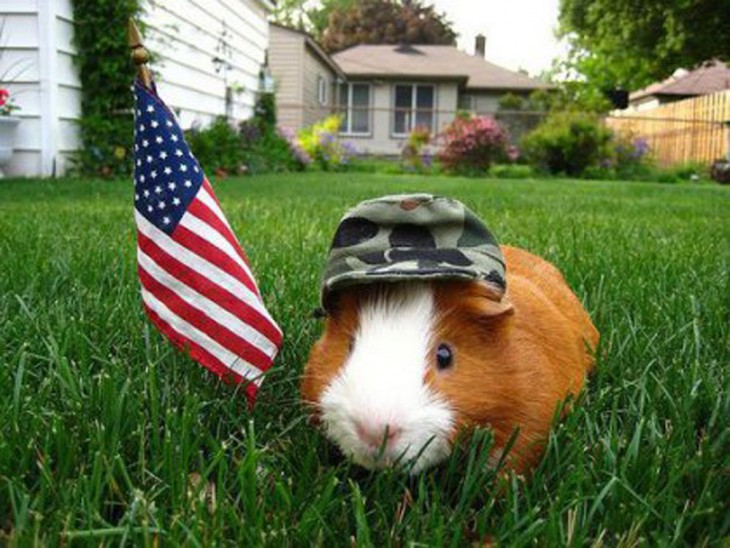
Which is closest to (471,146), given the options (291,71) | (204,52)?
(204,52)

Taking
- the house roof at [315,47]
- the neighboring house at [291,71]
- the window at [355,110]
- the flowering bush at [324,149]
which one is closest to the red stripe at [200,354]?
the flowering bush at [324,149]

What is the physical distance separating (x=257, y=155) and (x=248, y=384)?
14338 mm

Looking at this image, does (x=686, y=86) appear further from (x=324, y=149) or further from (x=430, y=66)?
(x=324, y=149)

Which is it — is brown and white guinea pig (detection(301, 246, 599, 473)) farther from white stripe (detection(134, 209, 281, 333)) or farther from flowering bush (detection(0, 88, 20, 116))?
flowering bush (detection(0, 88, 20, 116))

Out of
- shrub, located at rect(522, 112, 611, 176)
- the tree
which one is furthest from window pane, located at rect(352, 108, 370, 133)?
the tree

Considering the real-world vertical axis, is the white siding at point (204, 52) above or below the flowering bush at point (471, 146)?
above

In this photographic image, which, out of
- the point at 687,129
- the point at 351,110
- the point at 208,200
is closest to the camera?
the point at 208,200

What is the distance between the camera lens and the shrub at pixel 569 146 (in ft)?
67.9

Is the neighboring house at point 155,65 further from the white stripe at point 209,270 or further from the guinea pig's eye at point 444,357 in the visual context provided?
the guinea pig's eye at point 444,357

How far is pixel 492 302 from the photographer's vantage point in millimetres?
1550

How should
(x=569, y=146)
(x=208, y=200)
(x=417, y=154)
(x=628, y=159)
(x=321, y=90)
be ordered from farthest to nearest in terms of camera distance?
1. (x=321, y=90)
2. (x=417, y=154)
3. (x=628, y=159)
4. (x=569, y=146)
5. (x=208, y=200)

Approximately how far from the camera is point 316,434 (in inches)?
62.9

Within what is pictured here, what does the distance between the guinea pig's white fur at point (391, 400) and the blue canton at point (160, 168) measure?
771 mm

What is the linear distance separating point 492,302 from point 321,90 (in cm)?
3208
